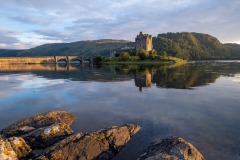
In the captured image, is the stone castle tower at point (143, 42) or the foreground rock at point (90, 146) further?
the stone castle tower at point (143, 42)

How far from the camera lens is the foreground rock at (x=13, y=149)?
10942 mm

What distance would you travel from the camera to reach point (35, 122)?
1769 centimetres

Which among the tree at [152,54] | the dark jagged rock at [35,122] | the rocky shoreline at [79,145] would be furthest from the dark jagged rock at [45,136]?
the tree at [152,54]

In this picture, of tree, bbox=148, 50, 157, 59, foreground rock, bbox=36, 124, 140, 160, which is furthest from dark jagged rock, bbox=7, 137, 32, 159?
tree, bbox=148, 50, 157, 59

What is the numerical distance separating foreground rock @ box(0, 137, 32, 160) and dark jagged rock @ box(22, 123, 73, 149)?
1.10m

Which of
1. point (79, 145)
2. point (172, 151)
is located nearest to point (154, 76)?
point (79, 145)

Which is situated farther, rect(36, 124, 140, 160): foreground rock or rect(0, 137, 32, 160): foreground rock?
rect(36, 124, 140, 160): foreground rock

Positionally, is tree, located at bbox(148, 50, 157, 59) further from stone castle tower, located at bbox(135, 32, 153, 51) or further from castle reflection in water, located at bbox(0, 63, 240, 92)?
castle reflection in water, located at bbox(0, 63, 240, 92)

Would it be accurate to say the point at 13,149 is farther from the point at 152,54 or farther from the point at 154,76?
the point at 152,54

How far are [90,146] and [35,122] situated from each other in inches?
285

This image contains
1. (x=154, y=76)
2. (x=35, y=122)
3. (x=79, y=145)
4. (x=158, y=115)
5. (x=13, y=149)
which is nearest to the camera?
(x=13, y=149)

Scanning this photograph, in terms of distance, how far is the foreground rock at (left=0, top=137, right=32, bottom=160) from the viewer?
10942 mm

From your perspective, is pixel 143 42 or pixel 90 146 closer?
pixel 90 146

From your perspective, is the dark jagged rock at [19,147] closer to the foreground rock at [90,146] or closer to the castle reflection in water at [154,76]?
the foreground rock at [90,146]
